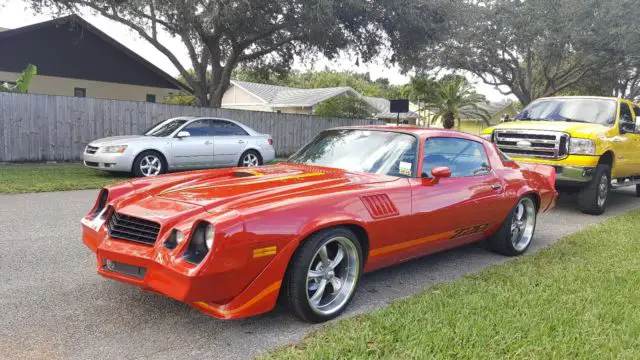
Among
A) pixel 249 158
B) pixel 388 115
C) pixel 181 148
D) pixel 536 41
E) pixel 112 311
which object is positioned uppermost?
pixel 536 41

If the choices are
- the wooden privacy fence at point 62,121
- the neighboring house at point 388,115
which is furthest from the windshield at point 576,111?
the neighboring house at point 388,115

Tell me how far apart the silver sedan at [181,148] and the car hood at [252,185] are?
22.1 ft

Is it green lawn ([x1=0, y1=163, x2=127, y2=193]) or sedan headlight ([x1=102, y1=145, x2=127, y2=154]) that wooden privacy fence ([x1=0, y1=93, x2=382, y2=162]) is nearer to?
green lawn ([x1=0, y1=163, x2=127, y2=193])

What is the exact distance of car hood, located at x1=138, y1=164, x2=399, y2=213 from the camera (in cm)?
337

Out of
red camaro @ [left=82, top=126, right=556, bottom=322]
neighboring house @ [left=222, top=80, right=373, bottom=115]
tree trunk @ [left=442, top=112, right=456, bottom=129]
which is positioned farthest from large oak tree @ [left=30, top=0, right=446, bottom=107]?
tree trunk @ [left=442, top=112, right=456, bottom=129]

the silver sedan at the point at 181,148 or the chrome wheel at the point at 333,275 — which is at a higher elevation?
the silver sedan at the point at 181,148

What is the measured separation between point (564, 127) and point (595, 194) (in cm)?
127

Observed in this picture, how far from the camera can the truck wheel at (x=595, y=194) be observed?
27.8ft

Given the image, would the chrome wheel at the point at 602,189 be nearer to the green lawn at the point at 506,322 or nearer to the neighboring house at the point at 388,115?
the green lawn at the point at 506,322

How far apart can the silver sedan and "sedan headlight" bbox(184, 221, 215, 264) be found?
828cm

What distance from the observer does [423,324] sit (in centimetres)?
335

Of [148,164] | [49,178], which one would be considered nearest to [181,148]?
[148,164]

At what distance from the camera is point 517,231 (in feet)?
18.7

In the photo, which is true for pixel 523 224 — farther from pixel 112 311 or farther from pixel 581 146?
pixel 112 311
